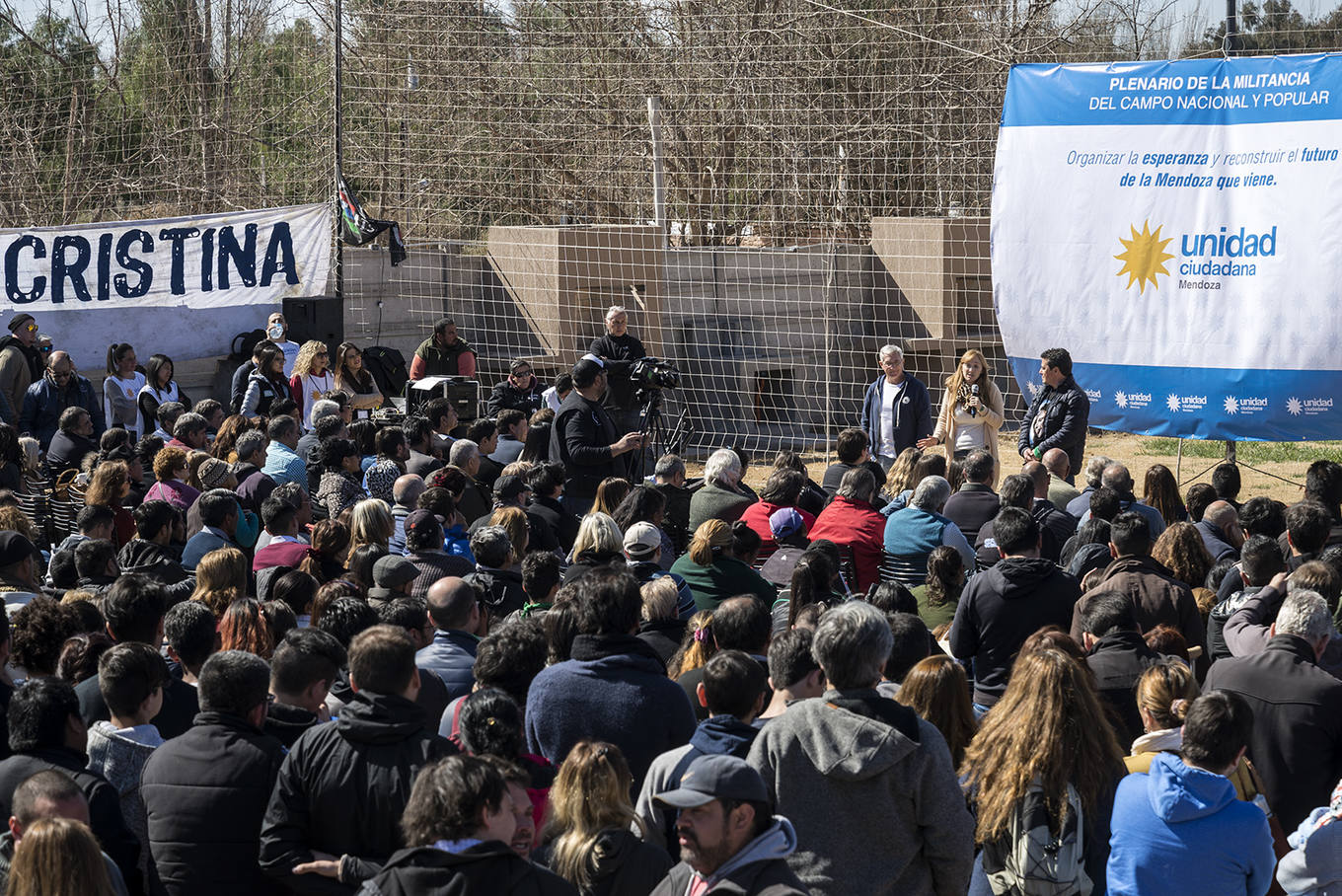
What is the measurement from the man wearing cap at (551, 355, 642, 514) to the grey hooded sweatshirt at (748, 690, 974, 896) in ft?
15.7

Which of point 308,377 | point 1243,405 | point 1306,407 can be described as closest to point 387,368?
point 308,377

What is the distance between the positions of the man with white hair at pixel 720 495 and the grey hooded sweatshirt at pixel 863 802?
319cm

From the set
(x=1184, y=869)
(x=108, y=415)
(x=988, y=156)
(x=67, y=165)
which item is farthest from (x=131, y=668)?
(x=67, y=165)

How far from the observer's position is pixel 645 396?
→ 9930 mm

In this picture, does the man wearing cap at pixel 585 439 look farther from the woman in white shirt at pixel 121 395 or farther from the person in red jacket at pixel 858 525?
the woman in white shirt at pixel 121 395

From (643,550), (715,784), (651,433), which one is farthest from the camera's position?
(651,433)

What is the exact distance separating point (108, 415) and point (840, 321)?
268 inches

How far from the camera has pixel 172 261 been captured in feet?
40.7

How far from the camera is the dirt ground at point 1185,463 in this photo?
37.7ft

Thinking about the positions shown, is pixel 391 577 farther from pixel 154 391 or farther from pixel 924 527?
pixel 154 391

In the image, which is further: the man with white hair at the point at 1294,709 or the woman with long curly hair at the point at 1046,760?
the man with white hair at the point at 1294,709

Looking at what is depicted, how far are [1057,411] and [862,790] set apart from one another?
5821mm

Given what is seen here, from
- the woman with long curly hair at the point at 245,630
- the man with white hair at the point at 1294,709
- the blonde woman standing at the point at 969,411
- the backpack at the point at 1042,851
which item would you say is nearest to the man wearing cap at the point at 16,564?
the woman with long curly hair at the point at 245,630

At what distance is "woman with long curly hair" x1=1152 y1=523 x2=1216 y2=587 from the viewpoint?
220 inches
